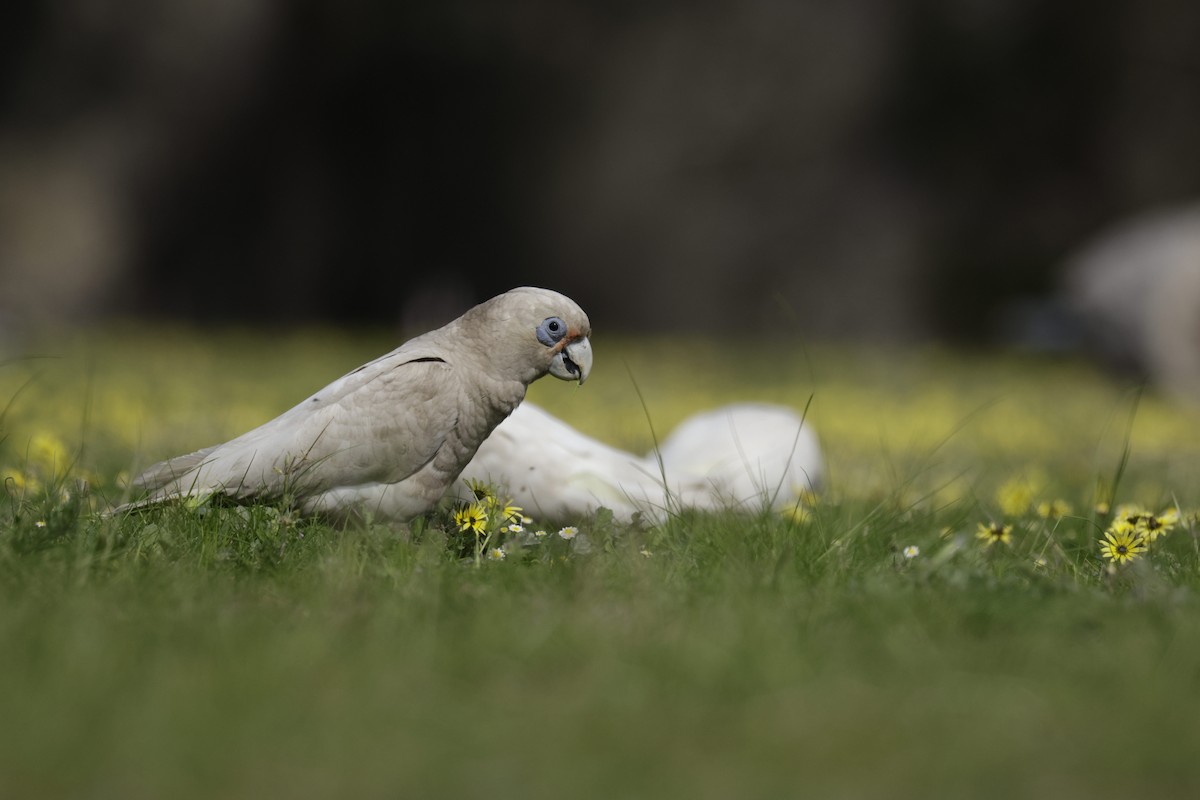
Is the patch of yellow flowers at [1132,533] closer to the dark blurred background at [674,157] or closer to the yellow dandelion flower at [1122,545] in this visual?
the yellow dandelion flower at [1122,545]

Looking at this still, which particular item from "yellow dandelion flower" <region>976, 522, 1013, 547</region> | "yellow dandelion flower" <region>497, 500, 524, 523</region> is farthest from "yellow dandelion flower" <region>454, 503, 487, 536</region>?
"yellow dandelion flower" <region>976, 522, 1013, 547</region>

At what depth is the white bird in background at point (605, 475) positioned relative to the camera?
378 centimetres

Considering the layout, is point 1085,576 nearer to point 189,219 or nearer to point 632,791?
point 632,791

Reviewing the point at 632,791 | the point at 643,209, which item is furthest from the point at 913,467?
the point at 643,209

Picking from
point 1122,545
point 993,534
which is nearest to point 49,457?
point 993,534

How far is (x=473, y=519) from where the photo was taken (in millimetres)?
3246

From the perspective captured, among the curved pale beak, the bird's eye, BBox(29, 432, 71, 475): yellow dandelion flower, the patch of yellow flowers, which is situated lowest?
BBox(29, 432, 71, 475): yellow dandelion flower

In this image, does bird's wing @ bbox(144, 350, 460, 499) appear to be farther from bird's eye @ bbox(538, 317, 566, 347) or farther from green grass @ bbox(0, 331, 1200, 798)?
bird's eye @ bbox(538, 317, 566, 347)

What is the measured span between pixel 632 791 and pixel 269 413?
15.4 ft

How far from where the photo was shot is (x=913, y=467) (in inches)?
211

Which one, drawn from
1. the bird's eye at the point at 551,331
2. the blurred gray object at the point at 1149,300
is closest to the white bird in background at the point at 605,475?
the bird's eye at the point at 551,331

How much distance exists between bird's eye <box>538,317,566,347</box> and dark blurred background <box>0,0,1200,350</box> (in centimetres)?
905

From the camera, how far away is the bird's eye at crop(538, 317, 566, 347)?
3.25 m

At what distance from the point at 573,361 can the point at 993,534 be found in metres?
1.18
